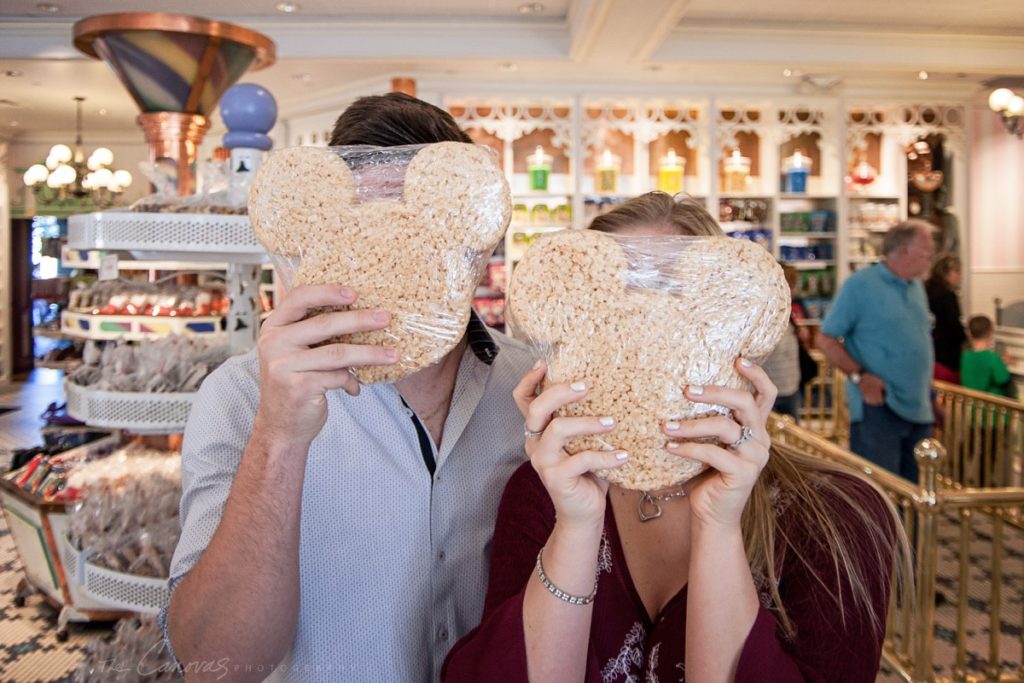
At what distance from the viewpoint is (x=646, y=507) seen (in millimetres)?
1037

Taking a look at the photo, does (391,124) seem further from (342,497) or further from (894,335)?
(894,335)

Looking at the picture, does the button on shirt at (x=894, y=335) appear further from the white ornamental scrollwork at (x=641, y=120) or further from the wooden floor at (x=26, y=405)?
the wooden floor at (x=26, y=405)

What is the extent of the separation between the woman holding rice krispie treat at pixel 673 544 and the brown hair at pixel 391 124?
263 mm

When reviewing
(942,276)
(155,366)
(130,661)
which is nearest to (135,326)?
(155,366)

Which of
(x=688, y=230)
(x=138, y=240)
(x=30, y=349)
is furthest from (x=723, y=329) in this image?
(x=30, y=349)

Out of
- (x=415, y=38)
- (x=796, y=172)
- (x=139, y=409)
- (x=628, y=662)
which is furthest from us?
(x=796, y=172)

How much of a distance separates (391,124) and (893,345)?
331 centimetres

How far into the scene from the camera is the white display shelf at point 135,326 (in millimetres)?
2373

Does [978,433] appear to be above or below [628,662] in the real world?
below

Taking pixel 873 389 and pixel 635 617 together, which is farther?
pixel 873 389

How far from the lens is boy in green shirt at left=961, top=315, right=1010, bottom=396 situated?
487 cm

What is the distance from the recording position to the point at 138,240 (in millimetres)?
Result: 1528

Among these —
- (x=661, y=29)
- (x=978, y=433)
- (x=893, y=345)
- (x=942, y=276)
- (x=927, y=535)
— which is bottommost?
(x=978, y=433)

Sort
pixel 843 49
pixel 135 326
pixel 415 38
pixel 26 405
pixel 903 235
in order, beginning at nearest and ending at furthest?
A: 1. pixel 135 326
2. pixel 903 235
3. pixel 415 38
4. pixel 843 49
5. pixel 26 405
